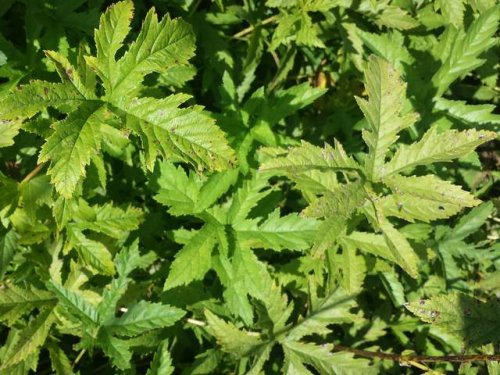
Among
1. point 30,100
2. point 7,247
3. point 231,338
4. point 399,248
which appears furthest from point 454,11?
point 7,247

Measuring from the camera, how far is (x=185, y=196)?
97.4 inches

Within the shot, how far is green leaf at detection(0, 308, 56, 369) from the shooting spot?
225cm

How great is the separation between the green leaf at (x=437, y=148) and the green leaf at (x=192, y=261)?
34.0 inches

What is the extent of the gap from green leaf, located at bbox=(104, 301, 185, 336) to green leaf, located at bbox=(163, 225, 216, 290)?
0.14m

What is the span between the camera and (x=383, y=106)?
6.59ft

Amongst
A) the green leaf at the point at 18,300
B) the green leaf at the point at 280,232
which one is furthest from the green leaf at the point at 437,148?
the green leaf at the point at 18,300

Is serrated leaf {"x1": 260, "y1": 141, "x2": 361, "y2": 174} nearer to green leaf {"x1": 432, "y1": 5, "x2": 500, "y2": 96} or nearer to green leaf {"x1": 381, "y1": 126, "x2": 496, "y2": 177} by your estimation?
green leaf {"x1": 381, "y1": 126, "x2": 496, "y2": 177}

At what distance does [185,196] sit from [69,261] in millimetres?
805

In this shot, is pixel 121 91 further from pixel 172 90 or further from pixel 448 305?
pixel 448 305

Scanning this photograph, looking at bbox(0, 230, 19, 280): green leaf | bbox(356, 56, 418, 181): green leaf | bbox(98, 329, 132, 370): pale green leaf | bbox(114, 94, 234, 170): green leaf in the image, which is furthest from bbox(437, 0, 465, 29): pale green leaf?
bbox(0, 230, 19, 280): green leaf

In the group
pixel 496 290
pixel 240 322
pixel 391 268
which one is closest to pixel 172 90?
pixel 240 322

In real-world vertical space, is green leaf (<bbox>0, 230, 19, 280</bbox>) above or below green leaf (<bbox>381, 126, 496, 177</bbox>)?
below

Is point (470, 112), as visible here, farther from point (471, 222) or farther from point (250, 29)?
point (250, 29)

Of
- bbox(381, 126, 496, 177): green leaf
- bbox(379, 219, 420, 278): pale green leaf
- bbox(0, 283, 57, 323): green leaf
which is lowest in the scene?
bbox(0, 283, 57, 323): green leaf
